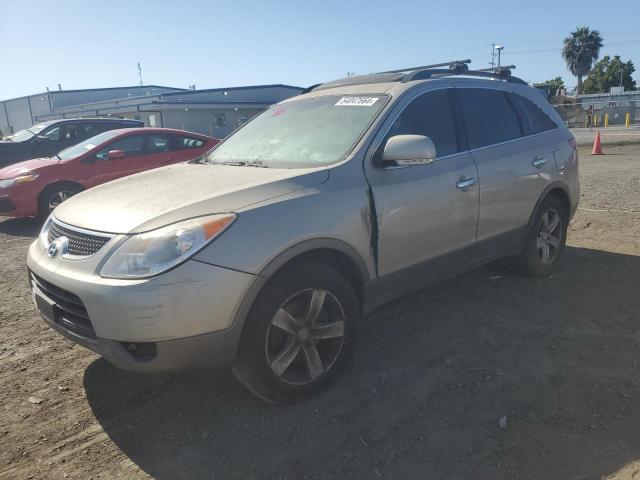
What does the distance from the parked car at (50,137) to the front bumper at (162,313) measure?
9853mm

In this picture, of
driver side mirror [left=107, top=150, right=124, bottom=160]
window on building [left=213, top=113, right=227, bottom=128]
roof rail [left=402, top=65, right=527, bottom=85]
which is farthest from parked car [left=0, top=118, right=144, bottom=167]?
window on building [left=213, top=113, right=227, bottom=128]

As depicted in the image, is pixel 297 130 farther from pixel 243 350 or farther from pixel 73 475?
pixel 73 475

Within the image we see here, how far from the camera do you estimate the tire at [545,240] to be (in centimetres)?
474

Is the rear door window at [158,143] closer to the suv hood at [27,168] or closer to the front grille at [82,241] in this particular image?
the suv hood at [27,168]

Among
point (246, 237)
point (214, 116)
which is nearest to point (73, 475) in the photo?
point (246, 237)

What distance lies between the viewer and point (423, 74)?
3.93 metres

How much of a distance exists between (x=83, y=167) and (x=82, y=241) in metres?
6.13

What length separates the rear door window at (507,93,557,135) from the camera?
4660 mm

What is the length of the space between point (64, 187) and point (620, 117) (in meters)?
47.1

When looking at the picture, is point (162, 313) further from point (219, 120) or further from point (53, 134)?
point (219, 120)

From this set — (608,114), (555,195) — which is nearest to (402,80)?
(555,195)

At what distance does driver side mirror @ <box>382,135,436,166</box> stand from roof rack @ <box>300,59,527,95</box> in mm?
809

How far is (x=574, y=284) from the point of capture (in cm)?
478

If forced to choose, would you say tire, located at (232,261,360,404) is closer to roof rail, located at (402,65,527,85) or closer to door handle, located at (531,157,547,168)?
roof rail, located at (402,65,527,85)
